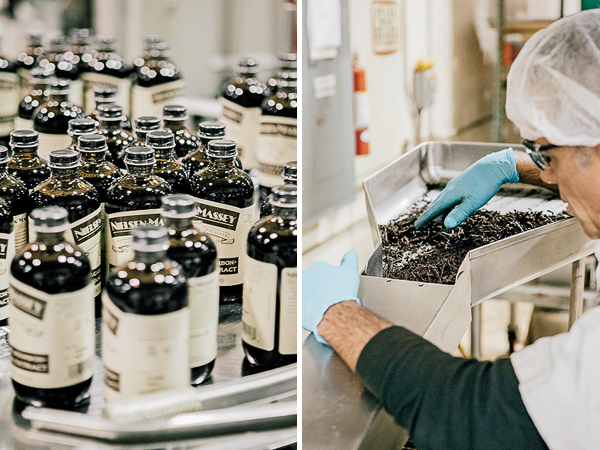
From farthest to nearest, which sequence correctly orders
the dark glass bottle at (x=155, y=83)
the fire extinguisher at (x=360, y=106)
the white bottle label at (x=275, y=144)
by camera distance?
the fire extinguisher at (x=360, y=106), the dark glass bottle at (x=155, y=83), the white bottle label at (x=275, y=144)

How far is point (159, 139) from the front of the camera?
1339 millimetres

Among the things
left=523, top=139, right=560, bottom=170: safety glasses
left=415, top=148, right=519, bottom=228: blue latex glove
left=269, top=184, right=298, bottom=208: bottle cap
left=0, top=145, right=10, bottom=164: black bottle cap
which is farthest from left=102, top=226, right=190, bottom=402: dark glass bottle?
left=415, top=148, right=519, bottom=228: blue latex glove

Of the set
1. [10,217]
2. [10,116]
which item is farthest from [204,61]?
[10,217]

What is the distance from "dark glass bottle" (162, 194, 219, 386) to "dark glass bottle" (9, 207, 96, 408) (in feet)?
0.50

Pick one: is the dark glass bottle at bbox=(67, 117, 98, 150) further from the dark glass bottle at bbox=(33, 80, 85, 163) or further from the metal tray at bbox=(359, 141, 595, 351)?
the metal tray at bbox=(359, 141, 595, 351)

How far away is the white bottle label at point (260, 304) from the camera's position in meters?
1.14

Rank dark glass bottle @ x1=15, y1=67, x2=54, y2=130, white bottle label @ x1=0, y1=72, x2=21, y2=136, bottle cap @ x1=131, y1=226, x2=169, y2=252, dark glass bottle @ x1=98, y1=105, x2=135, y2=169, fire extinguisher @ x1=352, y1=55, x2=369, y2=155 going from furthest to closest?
fire extinguisher @ x1=352, y1=55, x2=369, y2=155, white bottle label @ x1=0, y1=72, x2=21, y2=136, dark glass bottle @ x1=15, y1=67, x2=54, y2=130, dark glass bottle @ x1=98, y1=105, x2=135, y2=169, bottle cap @ x1=131, y1=226, x2=169, y2=252

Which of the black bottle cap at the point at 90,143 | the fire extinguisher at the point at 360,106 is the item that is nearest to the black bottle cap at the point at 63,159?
the black bottle cap at the point at 90,143

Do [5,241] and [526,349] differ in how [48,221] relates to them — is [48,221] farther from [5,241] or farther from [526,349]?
[526,349]

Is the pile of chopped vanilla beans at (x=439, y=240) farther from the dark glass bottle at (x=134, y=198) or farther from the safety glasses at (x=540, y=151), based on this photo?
the dark glass bottle at (x=134, y=198)

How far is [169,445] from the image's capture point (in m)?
0.97

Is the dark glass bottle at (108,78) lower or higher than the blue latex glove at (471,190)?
higher

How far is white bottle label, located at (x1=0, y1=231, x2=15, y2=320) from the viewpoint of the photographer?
47.5 inches

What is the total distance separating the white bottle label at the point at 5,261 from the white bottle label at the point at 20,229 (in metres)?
0.04
